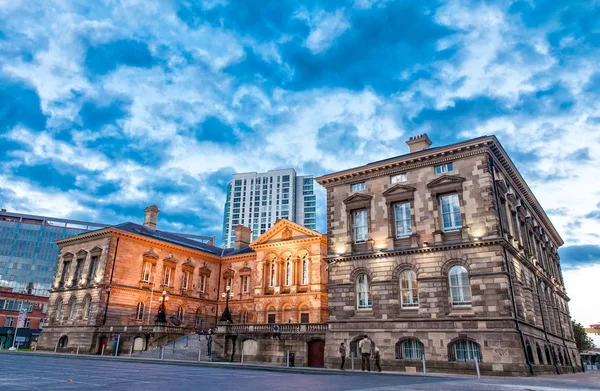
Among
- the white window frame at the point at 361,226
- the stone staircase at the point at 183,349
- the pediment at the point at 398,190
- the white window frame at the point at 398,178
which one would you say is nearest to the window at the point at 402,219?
the pediment at the point at 398,190

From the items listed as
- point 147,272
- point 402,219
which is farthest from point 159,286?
point 402,219

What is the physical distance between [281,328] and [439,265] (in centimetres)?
1248

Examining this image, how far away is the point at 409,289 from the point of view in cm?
2802

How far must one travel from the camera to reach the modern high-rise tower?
15212 cm

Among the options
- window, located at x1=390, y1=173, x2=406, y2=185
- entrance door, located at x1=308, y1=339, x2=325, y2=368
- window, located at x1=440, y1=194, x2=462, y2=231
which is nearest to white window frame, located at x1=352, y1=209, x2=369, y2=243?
window, located at x1=390, y1=173, x2=406, y2=185

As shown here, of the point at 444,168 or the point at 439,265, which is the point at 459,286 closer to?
the point at 439,265

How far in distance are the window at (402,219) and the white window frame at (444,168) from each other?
294cm

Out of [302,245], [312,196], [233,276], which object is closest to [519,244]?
[302,245]

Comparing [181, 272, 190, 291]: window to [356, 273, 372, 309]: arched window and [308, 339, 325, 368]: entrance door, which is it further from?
[356, 273, 372, 309]: arched window

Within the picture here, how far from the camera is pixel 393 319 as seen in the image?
27641 millimetres

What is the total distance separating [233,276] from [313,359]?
29.4 meters

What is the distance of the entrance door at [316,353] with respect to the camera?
99.7ft

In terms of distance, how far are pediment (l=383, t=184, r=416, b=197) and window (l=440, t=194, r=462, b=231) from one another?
2197 millimetres

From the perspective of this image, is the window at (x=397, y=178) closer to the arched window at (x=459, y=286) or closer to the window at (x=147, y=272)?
the arched window at (x=459, y=286)
